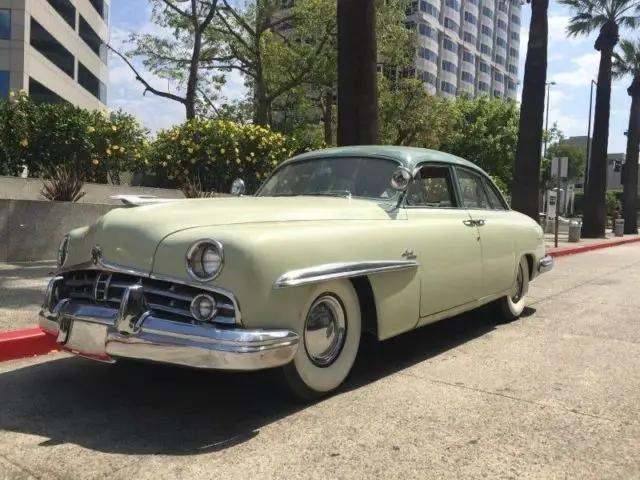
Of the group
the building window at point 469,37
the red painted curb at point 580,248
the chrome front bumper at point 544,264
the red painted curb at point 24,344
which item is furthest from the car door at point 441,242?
the building window at point 469,37

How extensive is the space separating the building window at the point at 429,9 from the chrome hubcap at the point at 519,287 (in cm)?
8559

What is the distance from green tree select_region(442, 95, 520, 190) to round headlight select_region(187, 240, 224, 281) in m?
45.4

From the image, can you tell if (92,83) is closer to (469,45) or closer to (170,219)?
(170,219)

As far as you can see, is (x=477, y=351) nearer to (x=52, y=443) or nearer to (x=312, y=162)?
(x=312, y=162)

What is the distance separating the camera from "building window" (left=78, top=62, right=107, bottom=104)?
178ft

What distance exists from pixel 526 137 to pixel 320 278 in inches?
610

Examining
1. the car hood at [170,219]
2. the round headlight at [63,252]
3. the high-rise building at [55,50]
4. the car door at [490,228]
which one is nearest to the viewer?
the car hood at [170,219]

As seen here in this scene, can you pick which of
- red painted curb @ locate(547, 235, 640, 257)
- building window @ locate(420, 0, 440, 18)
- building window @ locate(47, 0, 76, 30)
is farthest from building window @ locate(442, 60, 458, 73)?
red painted curb @ locate(547, 235, 640, 257)

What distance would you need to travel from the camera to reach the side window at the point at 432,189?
523 cm

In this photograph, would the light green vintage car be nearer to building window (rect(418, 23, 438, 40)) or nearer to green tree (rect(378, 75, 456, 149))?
green tree (rect(378, 75, 456, 149))

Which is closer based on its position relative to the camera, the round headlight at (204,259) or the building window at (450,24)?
the round headlight at (204,259)

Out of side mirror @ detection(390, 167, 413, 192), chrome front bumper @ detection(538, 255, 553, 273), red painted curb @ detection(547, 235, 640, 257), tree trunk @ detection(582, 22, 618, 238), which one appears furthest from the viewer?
tree trunk @ detection(582, 22, 618, 238)

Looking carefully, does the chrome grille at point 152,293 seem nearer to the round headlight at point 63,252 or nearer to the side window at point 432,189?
the round headlight at point 63,252

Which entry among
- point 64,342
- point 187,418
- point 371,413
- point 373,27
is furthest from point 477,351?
point 373,27
